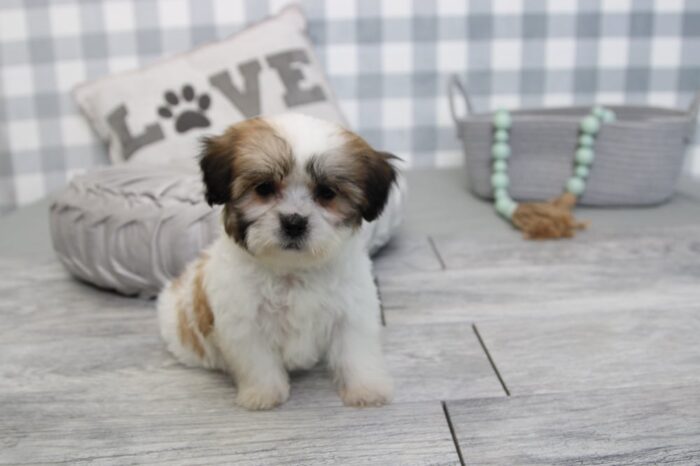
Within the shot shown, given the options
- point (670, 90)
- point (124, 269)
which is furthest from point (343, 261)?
point (670, 90)

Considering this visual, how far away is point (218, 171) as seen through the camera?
1.48m

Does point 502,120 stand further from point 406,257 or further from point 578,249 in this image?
point 406,257

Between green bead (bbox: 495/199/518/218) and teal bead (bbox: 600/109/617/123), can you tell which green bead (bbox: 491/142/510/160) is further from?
teal bead (bbox: 600/109/617/123)

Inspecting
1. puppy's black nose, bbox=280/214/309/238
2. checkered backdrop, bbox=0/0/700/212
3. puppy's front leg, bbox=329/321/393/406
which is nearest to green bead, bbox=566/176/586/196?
checkered backdrop, bbox=0/0/700/212

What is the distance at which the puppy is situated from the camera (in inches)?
56.5

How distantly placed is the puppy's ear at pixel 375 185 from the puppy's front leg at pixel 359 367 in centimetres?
27

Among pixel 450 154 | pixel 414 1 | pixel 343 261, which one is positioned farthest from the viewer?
pixel 450 154

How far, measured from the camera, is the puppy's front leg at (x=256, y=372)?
1.57 m

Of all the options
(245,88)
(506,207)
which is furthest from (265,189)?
(245,88)

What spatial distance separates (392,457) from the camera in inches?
53.7

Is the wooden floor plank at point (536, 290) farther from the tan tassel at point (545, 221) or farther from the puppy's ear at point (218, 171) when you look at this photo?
the puppy's ear at point (218, 171)

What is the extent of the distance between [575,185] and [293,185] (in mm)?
1877

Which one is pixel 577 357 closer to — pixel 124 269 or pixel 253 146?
pixel 253 146

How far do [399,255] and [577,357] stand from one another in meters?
0.94
